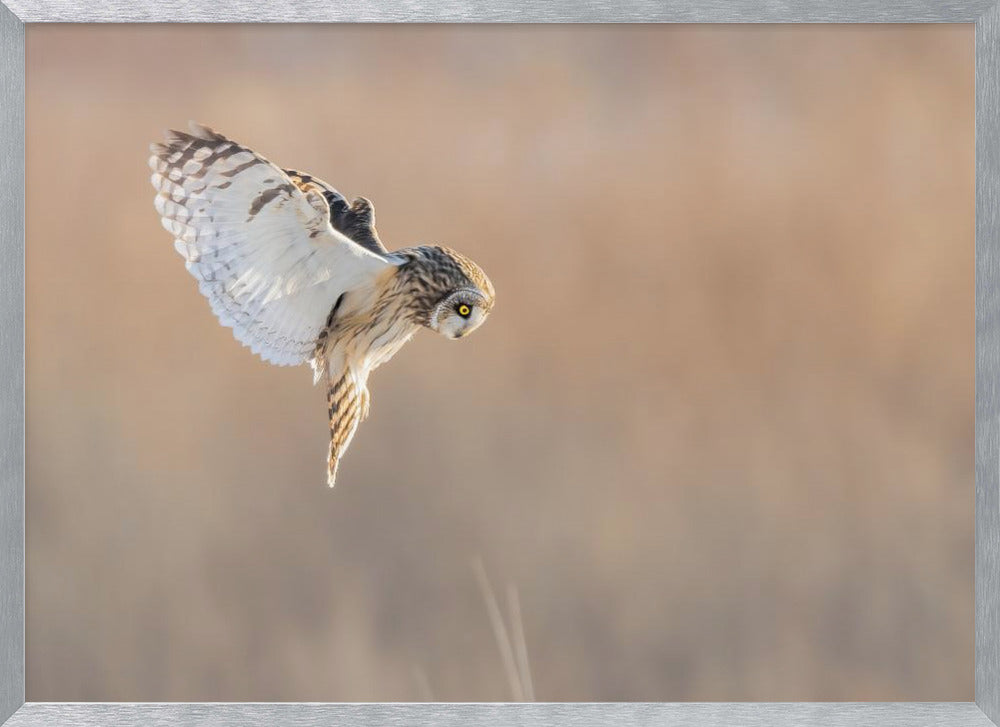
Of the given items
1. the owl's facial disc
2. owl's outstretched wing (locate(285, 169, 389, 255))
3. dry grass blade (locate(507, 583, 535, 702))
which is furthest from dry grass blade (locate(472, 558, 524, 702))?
owl's outstretched wing (locate(285, 169, 389, 255))

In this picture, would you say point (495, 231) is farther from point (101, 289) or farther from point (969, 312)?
point (969, 312)

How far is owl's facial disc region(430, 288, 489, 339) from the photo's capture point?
157 centimetres

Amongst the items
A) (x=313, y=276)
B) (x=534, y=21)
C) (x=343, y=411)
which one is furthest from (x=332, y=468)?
(x=534, y=21)

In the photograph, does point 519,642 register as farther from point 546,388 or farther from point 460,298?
point 460,298

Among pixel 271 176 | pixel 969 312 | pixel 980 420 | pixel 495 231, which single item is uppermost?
pixel 271 176

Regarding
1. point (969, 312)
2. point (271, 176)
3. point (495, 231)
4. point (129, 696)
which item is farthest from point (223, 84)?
point (969, 312)

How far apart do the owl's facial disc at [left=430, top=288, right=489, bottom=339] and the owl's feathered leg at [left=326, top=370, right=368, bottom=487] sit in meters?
0.14

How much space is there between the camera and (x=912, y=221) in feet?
5.19

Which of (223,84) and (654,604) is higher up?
(223,84)

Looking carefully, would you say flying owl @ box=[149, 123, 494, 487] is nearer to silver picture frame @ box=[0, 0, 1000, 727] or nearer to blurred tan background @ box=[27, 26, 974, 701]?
blurred tan background @ box=[27, 26, 974, 701]

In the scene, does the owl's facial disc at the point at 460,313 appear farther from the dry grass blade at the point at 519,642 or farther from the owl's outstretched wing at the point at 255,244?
the dry grass blade at the point at 519,642

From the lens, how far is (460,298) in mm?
1572

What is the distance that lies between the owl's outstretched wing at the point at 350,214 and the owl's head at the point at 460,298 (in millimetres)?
89

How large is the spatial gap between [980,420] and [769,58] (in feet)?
1.85
